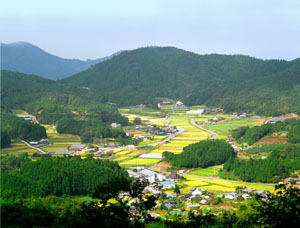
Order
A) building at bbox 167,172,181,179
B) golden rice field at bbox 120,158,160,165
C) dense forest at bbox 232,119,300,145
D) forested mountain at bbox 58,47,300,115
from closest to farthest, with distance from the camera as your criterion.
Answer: building at bbox 167,172,181,179
golden rice field at bbox 120,158,160,165
dense forest at bbox 232,119,300,145
forested mountain at bbox 58,47,300,115

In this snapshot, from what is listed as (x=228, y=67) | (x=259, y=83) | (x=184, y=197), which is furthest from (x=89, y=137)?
(x=228, y=67)

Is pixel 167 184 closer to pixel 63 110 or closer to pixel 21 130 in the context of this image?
pixel 21 130

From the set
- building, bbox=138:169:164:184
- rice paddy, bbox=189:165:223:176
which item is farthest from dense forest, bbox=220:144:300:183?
building, bbox=138:169:164:184

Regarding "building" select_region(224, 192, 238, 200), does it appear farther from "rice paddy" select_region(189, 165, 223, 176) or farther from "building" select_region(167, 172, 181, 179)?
"rice paddy" select_region(189, 165, 223, 176)

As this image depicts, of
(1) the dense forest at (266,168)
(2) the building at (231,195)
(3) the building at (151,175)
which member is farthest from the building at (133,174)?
(2) the building at (231,195)

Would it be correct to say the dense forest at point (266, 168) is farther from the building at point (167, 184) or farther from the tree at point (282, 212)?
the tree at point (282, 212)
